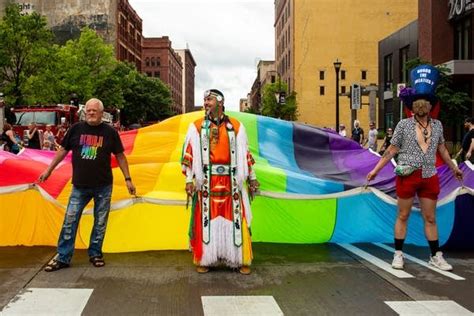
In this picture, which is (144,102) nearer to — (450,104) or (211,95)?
(450,104)

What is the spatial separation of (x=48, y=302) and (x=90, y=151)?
187 cm

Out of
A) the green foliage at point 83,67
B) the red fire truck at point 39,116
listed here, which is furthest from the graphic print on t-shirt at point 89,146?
the green foliage at point 83,67

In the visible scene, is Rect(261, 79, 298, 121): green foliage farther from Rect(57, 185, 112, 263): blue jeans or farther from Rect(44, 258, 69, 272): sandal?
Rect(44, 258, 69, 272): sandal

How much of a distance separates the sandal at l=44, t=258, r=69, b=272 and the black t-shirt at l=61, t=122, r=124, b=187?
2.85 feet

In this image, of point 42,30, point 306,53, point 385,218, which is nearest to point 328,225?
point 385,218

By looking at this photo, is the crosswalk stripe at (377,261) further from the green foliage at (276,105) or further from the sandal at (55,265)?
the green foliage at (276,105)

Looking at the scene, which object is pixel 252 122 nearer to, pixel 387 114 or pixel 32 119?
pixel 32 119

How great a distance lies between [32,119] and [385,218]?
2117 centimetres

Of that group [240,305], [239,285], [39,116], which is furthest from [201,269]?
[39,116]

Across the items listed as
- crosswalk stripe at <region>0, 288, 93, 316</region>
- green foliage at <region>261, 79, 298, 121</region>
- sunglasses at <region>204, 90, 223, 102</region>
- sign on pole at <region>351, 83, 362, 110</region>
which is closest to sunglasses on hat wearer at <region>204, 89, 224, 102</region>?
sunglasses at <region>204, 90, 223, 102</region>

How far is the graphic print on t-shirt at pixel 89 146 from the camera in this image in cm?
634

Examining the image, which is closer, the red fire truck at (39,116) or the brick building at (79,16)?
the red fire truck at (39,116)

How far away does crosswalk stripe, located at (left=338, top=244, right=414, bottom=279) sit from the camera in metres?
6.14

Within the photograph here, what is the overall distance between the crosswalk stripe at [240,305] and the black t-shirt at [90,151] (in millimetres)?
1995
